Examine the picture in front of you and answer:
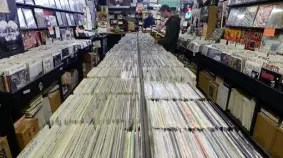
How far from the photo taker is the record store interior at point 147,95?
31.7 inches

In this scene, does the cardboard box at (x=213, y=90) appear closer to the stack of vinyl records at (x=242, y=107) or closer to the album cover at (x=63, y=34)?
the stack of vinyl records at (x=242, y=107)

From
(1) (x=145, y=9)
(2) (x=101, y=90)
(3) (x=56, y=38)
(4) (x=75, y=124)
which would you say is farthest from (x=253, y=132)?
(1) (x=145, y=9)

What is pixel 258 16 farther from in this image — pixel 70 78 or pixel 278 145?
pixel 70 78

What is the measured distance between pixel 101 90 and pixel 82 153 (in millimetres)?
640

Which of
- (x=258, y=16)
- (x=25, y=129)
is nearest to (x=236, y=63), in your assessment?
(x=258, y=16)

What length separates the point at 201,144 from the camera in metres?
0.79

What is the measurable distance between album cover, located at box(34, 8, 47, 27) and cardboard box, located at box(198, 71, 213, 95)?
136 inches

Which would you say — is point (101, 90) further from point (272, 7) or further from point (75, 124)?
point (272, 7)

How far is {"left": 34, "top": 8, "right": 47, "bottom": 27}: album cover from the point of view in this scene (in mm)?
3529

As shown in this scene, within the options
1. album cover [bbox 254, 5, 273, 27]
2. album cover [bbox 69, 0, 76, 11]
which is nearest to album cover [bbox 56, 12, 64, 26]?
album cover [bbox 69, 0, 76, 11]

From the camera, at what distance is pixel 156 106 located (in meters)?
1.11

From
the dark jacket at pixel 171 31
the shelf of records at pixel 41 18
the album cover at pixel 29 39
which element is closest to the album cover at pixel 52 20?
the shelf of records at pixel 41 18

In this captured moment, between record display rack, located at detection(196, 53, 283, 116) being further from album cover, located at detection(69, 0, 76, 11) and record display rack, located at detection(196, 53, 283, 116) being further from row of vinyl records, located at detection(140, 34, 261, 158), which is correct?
album cover, located at detection(69, 0, 76, 11)

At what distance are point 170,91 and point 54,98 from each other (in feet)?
7.12
